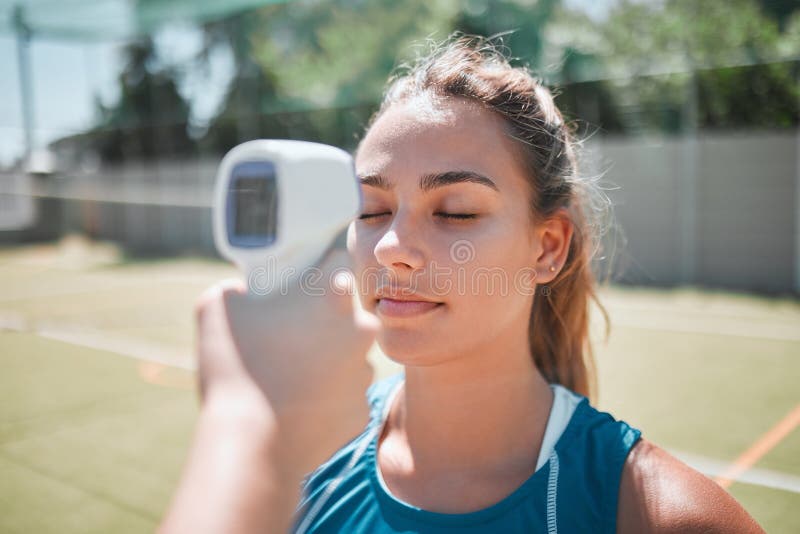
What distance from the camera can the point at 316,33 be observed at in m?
17.2

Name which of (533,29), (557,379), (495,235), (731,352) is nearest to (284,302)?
(495,235)

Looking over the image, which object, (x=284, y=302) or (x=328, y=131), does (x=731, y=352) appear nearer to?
(x=284, y=302)

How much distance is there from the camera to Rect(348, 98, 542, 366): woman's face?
1400 millimetres

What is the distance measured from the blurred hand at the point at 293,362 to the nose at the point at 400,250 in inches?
20.3

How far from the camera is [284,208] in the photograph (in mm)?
833

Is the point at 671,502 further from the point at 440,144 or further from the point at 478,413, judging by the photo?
the point at 440,144

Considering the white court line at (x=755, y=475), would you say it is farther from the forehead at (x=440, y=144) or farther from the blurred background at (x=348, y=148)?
the forehead at (x=440, y=144)

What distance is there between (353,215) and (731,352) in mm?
6813

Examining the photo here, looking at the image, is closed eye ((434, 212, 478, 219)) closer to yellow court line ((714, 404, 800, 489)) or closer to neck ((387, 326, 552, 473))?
neck ((387, 326, 552, 473))

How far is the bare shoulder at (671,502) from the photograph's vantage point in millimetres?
1297

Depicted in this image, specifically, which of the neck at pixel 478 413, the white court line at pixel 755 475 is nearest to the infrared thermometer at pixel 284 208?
the neck at pixel 478 413

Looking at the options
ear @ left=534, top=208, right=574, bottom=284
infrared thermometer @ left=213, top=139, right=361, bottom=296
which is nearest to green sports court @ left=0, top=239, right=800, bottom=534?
ear @ left=534, top=208, right=574, bottom=284

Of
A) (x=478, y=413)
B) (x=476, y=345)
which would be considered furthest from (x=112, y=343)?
(x=476, y=345)

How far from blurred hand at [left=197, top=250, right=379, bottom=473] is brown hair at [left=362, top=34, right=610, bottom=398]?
36.7 inches
